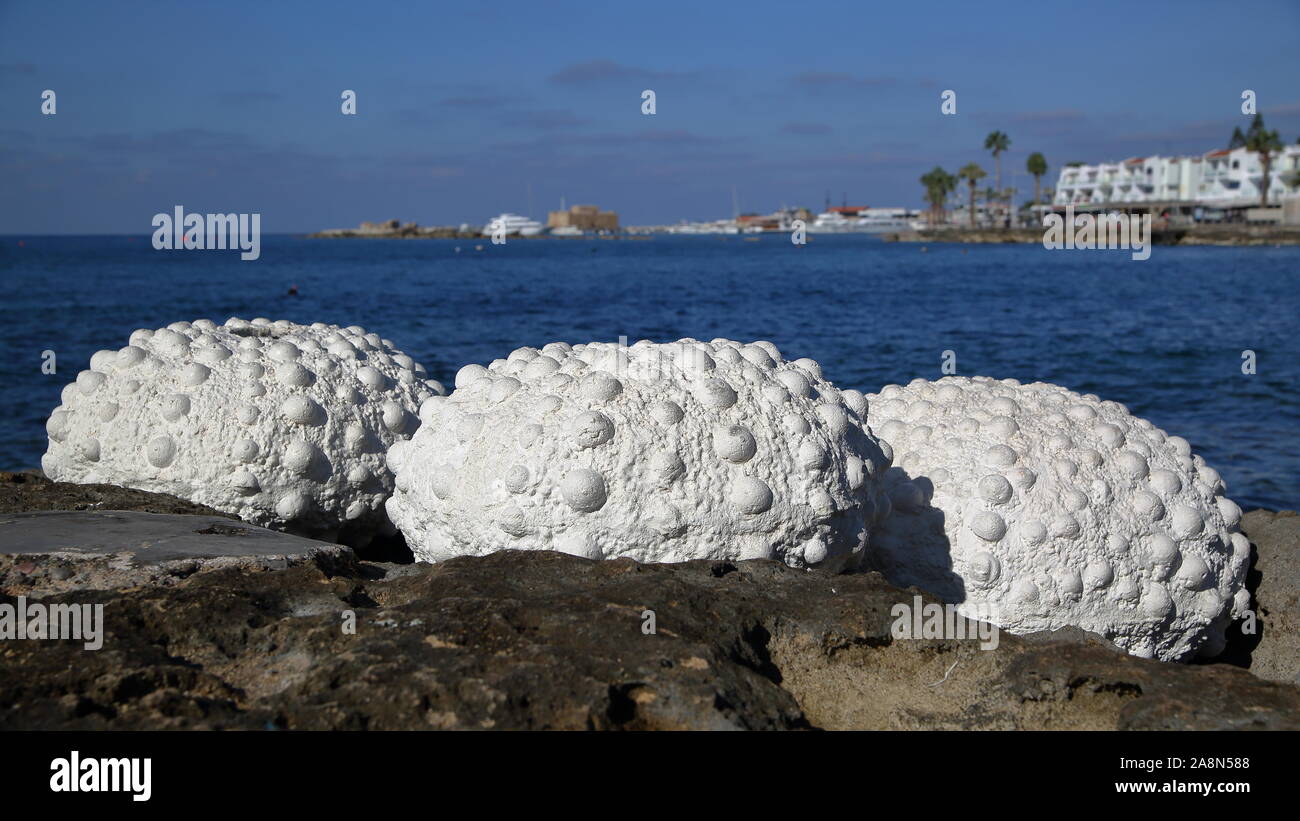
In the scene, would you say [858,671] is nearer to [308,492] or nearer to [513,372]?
[513,372]

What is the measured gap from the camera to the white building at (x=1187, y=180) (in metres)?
86.1

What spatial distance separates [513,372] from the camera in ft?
14.2

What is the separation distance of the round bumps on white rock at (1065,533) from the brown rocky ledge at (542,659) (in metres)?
1.06

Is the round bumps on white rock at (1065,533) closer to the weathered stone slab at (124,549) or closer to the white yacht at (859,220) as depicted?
the weathered stone slab at (124,549)

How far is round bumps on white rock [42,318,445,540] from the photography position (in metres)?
4.78

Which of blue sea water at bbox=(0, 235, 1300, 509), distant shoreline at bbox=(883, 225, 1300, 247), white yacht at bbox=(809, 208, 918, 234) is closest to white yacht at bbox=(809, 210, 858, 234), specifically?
white yacht at bbox=(809, 208, 918, 234)

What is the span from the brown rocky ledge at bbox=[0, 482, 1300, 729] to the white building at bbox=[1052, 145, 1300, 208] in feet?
292

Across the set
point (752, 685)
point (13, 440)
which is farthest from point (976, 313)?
point (752, 685)

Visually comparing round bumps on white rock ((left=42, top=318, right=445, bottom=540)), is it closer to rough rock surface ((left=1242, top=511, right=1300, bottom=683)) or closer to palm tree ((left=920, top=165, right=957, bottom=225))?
rough rock surface ((left=1242, top=511, right=1300, bottom=683))

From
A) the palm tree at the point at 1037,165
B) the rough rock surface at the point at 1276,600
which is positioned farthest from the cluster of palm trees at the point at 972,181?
the rough rock surface at the point at 1276,600

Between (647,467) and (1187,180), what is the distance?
105 m

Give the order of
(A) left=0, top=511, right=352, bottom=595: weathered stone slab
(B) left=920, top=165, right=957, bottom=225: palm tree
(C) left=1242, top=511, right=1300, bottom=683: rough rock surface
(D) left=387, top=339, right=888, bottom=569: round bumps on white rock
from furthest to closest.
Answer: (B) left=920, top=165, right=957, bottom=225: palm tree → (C) left=1242, top=511, right=1300, bottom=683: rough rock surface → (D) left=387, top=339, right=888, bottom=569: round bumps on white rock → (A) left=0, top=511, right=352, bottom=595: weathered stone slab
